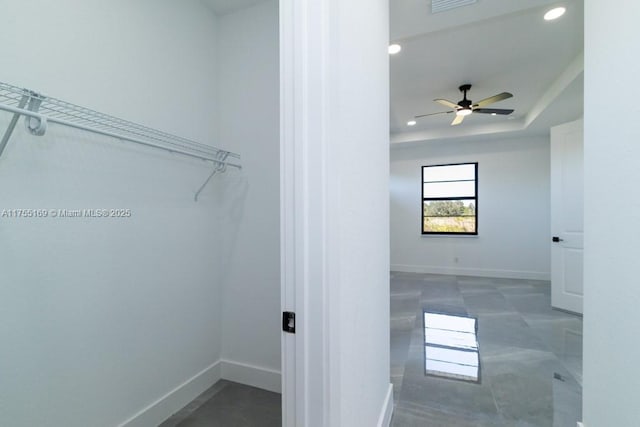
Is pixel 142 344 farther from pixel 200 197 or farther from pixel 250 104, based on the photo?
pixel 250 104

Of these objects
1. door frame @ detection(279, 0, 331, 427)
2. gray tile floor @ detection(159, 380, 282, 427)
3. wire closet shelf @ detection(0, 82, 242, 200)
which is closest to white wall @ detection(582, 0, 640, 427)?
door frame @ detection(279, 0, 331, 427)

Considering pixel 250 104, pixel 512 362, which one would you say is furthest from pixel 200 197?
pixel 512 362

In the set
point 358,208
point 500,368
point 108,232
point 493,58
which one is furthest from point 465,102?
point 108,232

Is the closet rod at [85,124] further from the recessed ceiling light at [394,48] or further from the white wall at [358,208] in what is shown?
the recessed ceiling light at [394,48]

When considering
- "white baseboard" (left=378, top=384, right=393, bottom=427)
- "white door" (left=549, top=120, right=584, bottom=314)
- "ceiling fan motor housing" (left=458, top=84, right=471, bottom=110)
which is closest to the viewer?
"white baseboard" (left=378, top=384, right=393, bottom=427)

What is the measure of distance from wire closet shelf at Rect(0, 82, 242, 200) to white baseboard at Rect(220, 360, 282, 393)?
1327 millimetres

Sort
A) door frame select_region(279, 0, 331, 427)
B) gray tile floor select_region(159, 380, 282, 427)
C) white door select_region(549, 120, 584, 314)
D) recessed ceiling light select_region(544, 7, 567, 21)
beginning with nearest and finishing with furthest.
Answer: door frame select_region(279, 0, 331, 427), gray tile floor select_region(159, 380, 282, 427), recessed ceiling light select_region(544, 7, 567, 21), white door select_region(549, 120, 584, 314)

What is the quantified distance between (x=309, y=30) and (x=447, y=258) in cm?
604

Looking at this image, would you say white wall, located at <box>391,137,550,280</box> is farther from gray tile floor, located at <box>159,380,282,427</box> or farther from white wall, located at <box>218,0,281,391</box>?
gray tile floor, located at <box>159,380,282,427</box>

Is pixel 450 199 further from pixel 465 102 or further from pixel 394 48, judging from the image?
pixel 394 48

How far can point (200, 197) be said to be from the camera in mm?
2047

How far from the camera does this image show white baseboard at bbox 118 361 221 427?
63.8 inches

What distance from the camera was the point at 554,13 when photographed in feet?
7.59

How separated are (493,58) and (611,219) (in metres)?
2.53
